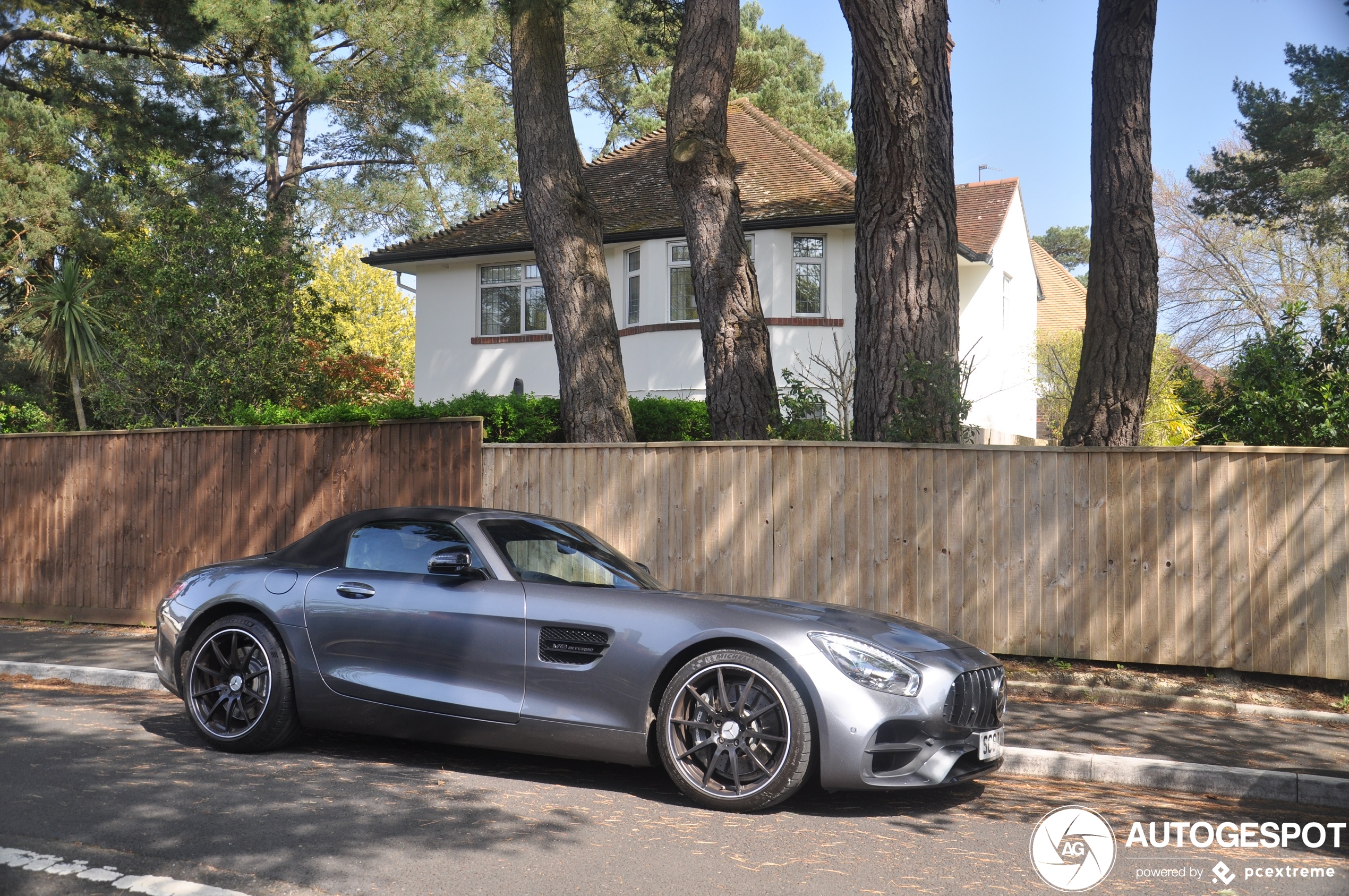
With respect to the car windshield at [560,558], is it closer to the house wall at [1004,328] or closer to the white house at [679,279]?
the white house at [679,279]

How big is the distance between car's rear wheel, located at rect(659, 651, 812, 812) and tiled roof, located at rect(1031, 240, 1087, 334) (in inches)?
1119

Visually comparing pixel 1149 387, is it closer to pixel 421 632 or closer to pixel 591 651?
pixel 591 651

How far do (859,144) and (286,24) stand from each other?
13.1 meters

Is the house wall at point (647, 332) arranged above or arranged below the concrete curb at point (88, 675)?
above

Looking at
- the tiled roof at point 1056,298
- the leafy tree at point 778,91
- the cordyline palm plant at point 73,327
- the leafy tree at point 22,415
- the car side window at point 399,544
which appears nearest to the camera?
the car side window at point 399,544

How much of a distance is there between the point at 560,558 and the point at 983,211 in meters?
22.3

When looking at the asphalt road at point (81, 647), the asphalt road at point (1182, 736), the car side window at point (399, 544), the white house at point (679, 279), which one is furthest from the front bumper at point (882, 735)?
the white house at point (679, 279)

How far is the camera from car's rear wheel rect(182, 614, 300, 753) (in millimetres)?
6043

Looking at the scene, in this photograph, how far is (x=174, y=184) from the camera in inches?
1131

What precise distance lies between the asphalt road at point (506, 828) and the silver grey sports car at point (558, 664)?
0.79 ft

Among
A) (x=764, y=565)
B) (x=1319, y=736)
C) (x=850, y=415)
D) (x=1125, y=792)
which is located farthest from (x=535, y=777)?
(x=850, y=415)

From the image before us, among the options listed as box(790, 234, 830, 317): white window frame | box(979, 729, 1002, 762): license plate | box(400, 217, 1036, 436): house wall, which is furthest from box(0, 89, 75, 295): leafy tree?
box(979, 729, 1002, 762): license plate

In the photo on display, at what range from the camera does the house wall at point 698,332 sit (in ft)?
64.2

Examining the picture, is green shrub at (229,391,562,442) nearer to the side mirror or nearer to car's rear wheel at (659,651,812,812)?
the side mirror
